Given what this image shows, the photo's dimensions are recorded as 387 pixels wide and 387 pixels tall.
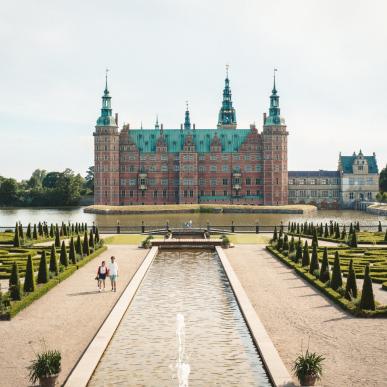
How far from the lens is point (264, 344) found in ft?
49.9

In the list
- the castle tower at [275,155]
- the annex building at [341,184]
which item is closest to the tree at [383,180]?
the annex building at [341,184]

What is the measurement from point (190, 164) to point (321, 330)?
101 m

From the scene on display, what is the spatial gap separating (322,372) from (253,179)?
343 ft

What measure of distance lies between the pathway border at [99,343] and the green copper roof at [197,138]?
9587 centimetres

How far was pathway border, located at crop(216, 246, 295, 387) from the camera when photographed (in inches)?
505

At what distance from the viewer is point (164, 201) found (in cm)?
11719

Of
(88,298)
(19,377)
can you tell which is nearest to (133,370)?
(19,377)

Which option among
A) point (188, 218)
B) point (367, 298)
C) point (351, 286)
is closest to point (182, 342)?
point (367, 298)

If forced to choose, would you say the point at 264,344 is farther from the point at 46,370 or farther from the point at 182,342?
the point at 46,370

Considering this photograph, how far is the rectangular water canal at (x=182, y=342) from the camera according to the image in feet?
44.0

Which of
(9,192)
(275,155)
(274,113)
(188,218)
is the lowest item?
(188,218)

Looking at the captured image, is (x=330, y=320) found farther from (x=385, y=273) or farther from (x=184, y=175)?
(x=184, y=175)

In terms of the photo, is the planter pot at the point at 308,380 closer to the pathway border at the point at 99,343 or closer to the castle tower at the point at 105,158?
the pathway border at the point at 99,343

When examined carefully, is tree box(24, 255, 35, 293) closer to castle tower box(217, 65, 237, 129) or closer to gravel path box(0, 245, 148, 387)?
gravel path box(0, 245, 148, 387)
